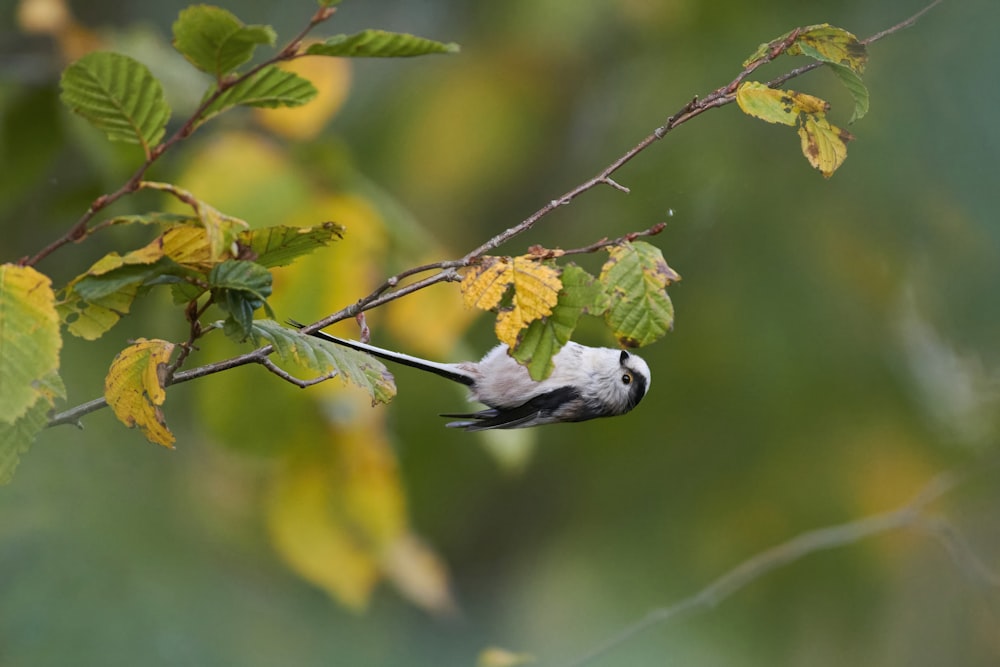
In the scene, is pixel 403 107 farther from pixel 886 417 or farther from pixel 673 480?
pixel 886 417

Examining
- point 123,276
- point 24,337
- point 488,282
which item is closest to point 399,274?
point 488,282

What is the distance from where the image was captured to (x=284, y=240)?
4.52 feet

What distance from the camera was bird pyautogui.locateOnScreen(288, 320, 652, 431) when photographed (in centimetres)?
209

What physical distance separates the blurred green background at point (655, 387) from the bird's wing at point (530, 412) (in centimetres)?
140

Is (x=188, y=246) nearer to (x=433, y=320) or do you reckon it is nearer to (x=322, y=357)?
(x=322, y=357)

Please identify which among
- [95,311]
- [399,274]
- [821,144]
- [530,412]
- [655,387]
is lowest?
[655,387]

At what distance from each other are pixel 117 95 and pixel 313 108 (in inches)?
70.4

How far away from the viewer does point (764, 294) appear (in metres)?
4.63

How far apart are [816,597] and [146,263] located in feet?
16.0

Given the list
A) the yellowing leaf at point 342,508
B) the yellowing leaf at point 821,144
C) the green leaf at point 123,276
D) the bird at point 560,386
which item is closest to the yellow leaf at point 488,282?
the green leaf at point 123,276

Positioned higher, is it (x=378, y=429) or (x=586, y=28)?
(x=586, y=28)

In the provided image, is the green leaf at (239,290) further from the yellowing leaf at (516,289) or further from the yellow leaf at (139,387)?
the yellowing leaf at (516,289)

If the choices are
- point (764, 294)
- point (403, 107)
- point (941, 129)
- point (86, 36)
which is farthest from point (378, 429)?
point (941, 129)

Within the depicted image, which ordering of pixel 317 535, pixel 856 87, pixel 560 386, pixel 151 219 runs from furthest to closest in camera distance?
1. pixel 317 535
2. pixel 560 386
3. pixel 856 87
4. pixel 151 219
